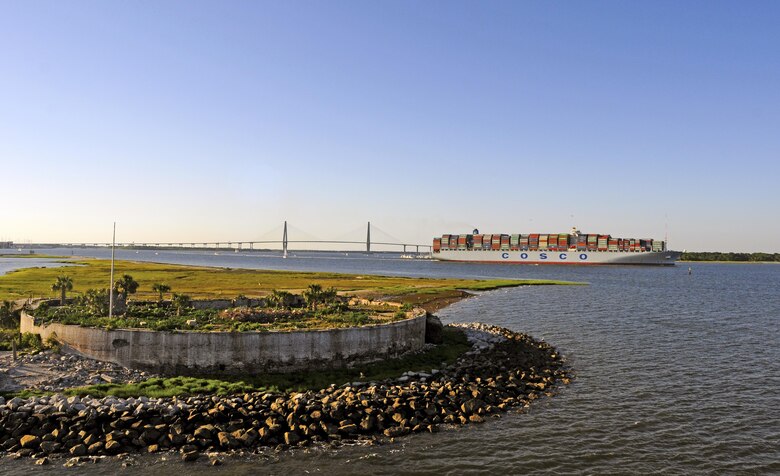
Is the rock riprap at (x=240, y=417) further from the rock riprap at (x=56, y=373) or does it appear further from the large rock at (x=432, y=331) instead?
the large rock at (x=432, y=331)

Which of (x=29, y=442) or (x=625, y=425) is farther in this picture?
(x=625, y=425)

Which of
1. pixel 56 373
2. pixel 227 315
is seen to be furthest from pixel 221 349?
pixel 227 315

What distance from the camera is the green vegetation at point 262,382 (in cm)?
2338

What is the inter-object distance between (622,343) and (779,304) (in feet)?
159

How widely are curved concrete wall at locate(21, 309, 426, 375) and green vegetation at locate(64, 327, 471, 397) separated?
0.66 m

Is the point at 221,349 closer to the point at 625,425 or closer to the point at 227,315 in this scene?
the point at 227,315

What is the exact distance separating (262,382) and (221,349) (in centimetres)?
280

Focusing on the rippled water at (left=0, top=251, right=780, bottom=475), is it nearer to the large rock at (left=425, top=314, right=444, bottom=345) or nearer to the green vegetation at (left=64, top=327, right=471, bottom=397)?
the green vegetation at (left=64, top=327, right=471, bottom=397)

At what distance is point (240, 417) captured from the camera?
21.3 metres

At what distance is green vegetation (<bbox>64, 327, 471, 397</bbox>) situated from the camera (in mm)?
23375

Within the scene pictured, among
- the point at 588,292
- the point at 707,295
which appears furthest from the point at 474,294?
the point at 707,295

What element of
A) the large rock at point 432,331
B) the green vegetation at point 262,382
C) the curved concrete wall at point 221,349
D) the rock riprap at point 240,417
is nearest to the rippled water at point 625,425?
the rock riprap at point 240,417

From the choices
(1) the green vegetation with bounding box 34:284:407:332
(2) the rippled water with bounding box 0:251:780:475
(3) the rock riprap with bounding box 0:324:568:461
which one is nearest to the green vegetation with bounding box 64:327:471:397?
(3) the rock riprap with bounding box 0:324:568:461

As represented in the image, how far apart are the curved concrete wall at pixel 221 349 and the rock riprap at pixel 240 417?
2.95 metres
